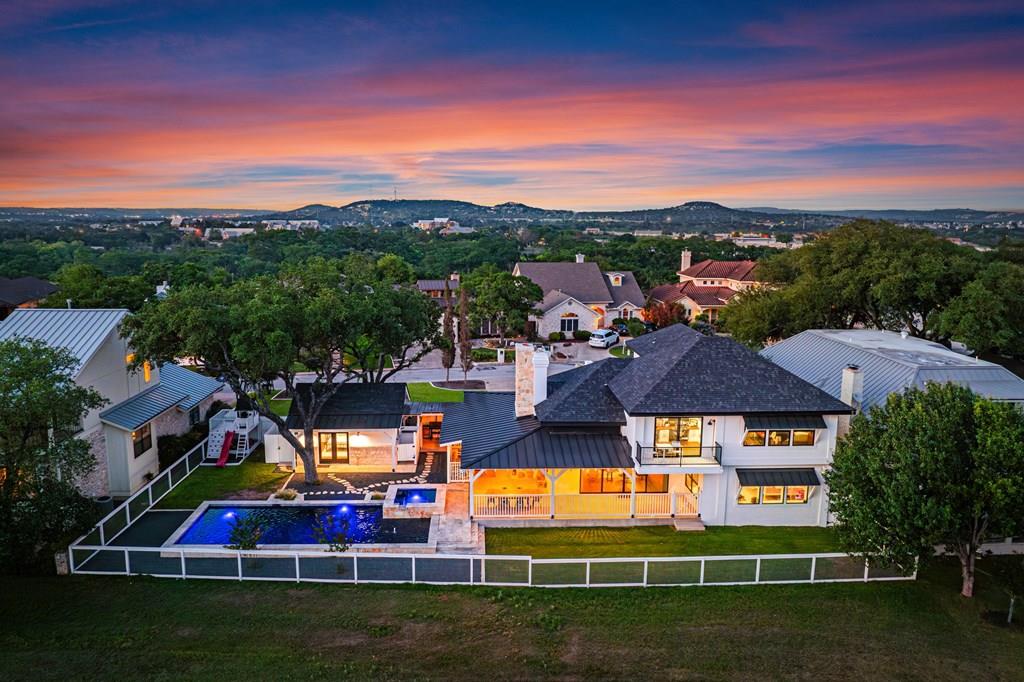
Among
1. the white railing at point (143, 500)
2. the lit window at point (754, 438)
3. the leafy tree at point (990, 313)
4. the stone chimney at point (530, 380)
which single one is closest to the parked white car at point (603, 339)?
the leafy tree at point (990, 313)

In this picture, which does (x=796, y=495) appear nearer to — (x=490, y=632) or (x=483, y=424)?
(x=483, y=424)

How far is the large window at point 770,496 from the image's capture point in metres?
21.5

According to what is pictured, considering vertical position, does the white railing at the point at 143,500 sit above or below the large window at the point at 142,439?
below

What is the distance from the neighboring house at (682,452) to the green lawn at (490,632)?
4416 millimetres

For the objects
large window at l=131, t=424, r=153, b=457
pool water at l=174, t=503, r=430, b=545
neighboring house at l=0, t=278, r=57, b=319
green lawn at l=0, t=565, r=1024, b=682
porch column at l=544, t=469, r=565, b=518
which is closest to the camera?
green lawn at l=0, t=565, r=1024, b=682

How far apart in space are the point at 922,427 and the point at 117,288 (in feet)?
154

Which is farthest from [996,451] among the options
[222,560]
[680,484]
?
[222,560]

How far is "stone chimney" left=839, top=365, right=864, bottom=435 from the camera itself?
855 inches

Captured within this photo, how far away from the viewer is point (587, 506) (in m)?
21.3

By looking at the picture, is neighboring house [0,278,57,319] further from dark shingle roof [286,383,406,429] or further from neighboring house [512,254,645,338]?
dark shingle roof [286,383,406,429]

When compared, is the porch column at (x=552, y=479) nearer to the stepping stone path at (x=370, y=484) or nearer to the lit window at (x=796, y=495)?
the stepping stone path at (x=370, y=484)

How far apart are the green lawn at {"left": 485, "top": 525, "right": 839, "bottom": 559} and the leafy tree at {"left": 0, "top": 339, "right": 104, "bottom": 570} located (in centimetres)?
1149

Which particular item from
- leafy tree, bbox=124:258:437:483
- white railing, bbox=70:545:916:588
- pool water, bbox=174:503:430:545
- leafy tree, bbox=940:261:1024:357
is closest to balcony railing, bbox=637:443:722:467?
white railing, bbox=70:545:916:588

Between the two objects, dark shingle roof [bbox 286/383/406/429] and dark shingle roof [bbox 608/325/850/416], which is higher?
dark shingle roof [bbox 608/325/850/416]
